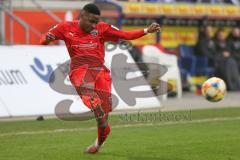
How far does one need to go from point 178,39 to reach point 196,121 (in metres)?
10.4

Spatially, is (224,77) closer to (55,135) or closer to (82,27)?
(55,135)

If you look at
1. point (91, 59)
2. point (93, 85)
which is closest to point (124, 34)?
point (91, 59)

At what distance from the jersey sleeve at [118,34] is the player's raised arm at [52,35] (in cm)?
68

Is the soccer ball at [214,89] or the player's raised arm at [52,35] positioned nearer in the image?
the player's raised arm at [52,35]

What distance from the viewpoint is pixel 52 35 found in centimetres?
1034

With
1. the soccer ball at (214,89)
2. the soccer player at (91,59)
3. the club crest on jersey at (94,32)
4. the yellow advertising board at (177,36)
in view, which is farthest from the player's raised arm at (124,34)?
the yellow advertising board at (177,36)

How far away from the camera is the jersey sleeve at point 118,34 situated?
1031 centimetres

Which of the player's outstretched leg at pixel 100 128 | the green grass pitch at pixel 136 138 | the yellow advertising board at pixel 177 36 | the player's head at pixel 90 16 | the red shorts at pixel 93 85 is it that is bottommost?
the yellow advertising board at pixel 177 36

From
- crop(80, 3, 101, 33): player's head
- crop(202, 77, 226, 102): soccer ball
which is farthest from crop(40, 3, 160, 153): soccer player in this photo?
crop(202, 77, 226, 102): soccer ball

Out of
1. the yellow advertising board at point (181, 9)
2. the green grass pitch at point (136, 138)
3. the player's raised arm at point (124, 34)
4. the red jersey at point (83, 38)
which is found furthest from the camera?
the yellow advertising board at point (181, 9)

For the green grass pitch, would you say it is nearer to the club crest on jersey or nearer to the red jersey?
the red jersey

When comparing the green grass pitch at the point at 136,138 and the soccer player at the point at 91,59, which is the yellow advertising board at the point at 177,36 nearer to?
the green grass pitch at the point at 136,138

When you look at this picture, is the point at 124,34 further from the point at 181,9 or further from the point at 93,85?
the point at 181,9

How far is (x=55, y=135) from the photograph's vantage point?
12602 mm
